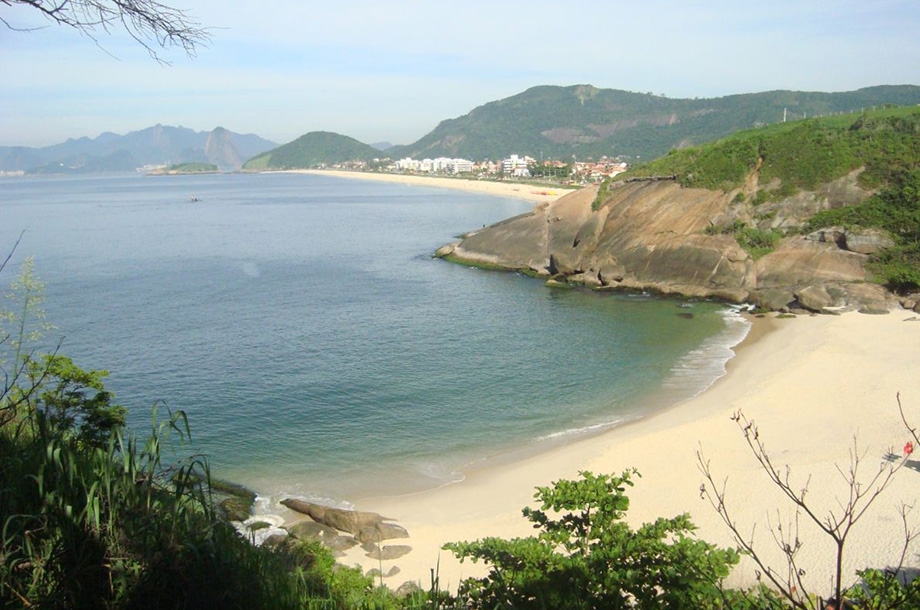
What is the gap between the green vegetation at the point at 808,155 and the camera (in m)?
41.8

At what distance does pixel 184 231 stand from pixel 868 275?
61.0 m

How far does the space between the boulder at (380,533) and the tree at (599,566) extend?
5.50 metres

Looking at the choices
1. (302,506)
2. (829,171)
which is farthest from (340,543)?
(829,171)

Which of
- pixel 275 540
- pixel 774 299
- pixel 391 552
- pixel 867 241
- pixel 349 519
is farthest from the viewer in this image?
pixel 867 241

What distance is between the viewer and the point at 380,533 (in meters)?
15.0

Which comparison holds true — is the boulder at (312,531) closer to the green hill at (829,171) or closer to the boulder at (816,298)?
the boulder at (816,298)

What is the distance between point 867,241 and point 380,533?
3246 cm

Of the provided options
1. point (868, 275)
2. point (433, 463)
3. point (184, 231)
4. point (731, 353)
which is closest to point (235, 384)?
point (433, 463)

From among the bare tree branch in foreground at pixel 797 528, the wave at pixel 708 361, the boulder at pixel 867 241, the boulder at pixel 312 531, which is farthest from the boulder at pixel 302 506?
the boulder at pixel 867 241

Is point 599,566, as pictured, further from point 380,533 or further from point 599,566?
point 380,533

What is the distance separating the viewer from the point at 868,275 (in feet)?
118

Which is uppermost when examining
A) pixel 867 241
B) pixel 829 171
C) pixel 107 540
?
pixel 829 171

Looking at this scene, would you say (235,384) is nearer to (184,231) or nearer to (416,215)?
(184,231)

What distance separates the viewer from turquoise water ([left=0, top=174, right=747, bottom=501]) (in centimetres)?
2017
